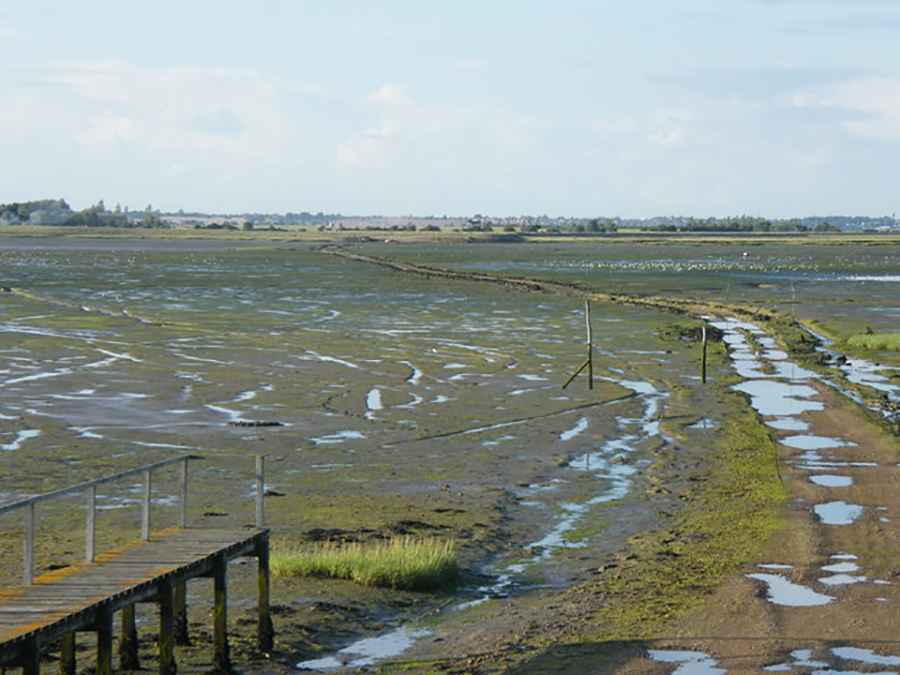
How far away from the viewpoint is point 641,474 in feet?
101

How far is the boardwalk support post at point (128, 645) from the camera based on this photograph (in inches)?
678

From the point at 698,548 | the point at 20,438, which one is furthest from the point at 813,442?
the point at 20,438

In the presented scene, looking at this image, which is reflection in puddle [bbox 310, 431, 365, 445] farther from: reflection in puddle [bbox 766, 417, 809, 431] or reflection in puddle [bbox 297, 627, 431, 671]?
reflection in puddle [bbox 297, 627, 431, 671]

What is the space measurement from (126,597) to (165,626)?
2.61 feet

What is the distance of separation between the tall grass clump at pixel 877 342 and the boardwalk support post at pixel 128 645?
44.5 meters

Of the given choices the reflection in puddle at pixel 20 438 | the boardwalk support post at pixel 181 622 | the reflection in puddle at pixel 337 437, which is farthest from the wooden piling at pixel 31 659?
the reflection in puddle at pixel 337 437

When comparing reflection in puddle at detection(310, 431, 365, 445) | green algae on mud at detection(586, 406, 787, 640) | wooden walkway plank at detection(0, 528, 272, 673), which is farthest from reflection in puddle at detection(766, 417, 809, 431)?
wooden walkway plank at detection(0, 528, 272, 673)

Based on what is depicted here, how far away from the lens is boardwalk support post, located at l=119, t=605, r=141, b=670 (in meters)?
17.2

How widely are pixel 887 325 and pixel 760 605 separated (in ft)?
173

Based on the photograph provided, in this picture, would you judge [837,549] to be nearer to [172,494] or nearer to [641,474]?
[641,474]

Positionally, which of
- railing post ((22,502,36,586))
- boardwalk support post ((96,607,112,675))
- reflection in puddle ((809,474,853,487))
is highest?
railing post ((22,502,36,586))

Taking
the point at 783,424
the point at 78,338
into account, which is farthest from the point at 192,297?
the point at 783,424

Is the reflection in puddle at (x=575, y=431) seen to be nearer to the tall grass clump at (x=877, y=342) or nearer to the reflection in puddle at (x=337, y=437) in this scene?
the reflection in puddle at (x=337, y=437)

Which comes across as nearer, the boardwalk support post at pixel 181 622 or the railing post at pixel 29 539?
the railing post at pixel 29 539
